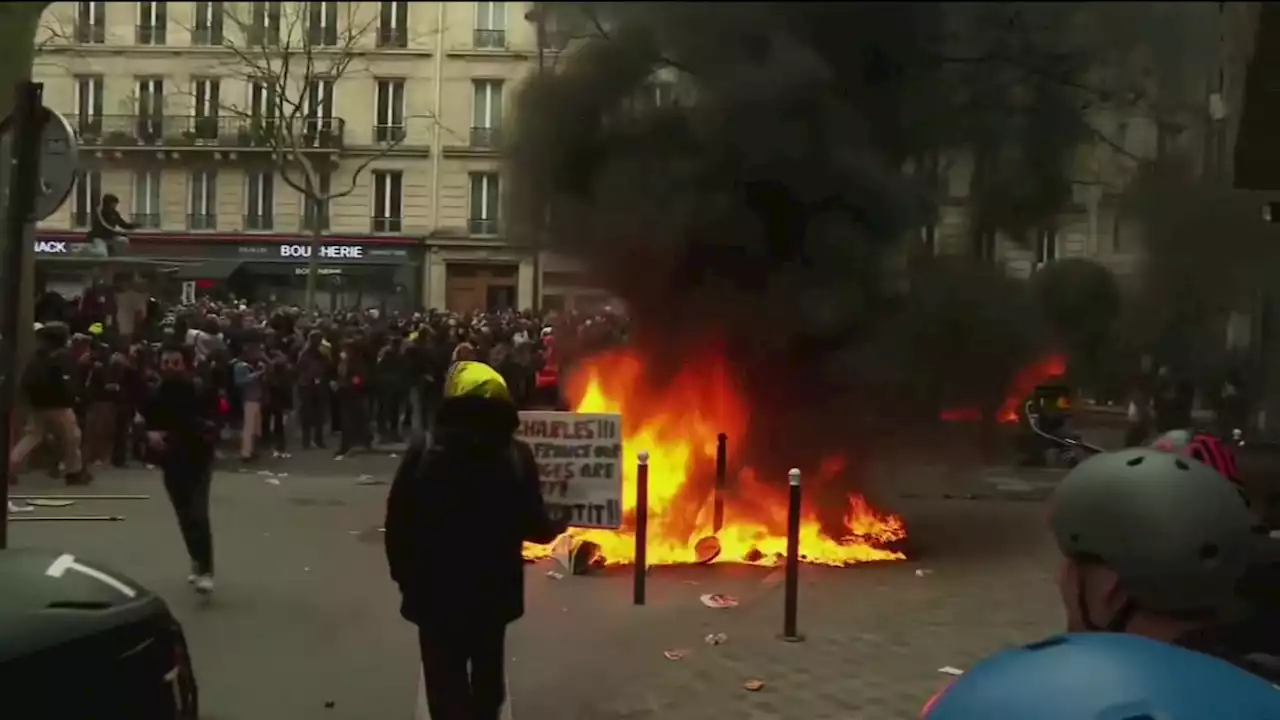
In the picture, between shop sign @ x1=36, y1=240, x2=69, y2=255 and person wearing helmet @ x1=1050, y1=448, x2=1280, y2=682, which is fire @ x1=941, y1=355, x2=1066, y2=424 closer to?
shop sign @ x1=36, y1=240, x2=69, y2=255

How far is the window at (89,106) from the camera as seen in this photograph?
514 cm

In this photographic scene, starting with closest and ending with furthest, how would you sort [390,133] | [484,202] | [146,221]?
[390,133] → [146,221] → [484,202]

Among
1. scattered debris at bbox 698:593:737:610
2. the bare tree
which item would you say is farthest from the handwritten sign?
the bare tree

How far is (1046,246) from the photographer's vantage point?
25.1ft

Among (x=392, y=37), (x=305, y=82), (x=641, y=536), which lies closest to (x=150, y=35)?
(x=392, y=37)

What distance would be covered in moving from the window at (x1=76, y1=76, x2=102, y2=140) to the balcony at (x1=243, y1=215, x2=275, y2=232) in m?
1.02

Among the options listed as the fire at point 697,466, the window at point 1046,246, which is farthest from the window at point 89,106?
the window at point 1046,246

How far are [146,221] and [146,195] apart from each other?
1.07 feet

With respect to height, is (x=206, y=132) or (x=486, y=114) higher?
(x=486, y=114)

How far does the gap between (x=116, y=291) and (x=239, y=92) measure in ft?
7.56

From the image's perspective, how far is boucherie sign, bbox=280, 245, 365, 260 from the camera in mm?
6440

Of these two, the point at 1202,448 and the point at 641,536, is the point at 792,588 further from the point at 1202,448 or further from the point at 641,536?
the point at 1202,448

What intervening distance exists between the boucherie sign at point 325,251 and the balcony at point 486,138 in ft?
2.87

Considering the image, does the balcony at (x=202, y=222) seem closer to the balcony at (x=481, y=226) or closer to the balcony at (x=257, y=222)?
the balcony at (x=257, y=222)
